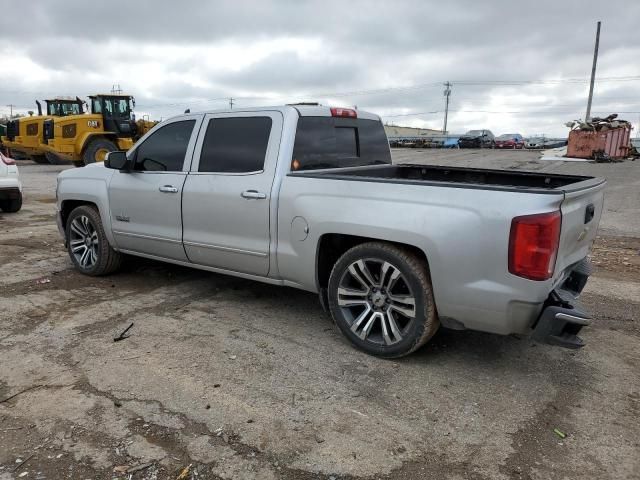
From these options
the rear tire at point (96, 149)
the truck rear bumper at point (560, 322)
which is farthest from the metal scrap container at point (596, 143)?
the truck rear bumper at point (560, 322)

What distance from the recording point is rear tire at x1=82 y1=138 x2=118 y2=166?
19.6 metres

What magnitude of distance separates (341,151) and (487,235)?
2.02 meters

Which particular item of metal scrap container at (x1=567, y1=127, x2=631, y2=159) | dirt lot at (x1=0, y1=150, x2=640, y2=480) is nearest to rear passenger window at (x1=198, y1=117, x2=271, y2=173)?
dirt lot at (x1=0, y1=150, x2=640, y2=480)

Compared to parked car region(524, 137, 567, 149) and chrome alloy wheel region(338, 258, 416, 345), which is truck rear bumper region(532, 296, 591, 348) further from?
parked car region(524, 137, 567, 149)

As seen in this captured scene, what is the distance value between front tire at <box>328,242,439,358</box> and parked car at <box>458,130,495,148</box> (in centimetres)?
4271

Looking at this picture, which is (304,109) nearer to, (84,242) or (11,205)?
(84,242)

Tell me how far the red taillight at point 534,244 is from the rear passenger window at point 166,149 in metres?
3.11

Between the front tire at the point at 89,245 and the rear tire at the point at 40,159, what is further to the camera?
the rear tire at the point at 40,159

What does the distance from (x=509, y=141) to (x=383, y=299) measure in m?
47.6

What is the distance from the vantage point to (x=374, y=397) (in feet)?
10.7

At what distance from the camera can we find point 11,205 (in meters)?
10.1

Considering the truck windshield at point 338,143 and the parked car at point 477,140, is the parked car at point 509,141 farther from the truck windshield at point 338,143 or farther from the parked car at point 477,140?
the truck windshield at point 338,143

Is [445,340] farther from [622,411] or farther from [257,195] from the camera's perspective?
[257,195]

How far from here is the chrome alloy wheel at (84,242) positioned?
571cm
